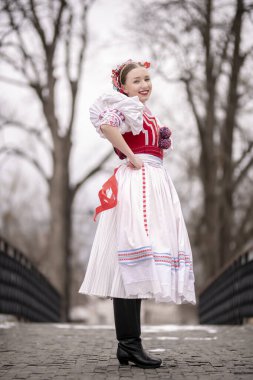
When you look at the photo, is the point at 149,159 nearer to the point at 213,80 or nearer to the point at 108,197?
the point at 108,197

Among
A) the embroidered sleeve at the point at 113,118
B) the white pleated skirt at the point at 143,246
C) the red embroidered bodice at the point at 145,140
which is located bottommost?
the white pleated skirt at the point at 143,246

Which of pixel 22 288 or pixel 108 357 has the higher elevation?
pixel 22 288

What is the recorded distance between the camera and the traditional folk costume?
4578 mm

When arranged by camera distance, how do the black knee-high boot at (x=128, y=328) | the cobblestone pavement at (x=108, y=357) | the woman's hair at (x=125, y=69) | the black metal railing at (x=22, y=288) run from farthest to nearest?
the black metal railing at (x=22, y=288)
the woman's hair at (x=125, y=69)
the black knee-high boot at (x=128, y=328)
the cobblestone pavement at (x=108, y=357)

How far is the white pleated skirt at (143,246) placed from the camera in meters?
4.57

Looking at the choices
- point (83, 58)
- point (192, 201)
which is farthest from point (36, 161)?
point (192, 201)

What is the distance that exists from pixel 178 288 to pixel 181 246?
0.89ft

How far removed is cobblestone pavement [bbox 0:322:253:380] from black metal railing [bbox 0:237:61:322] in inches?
65.5

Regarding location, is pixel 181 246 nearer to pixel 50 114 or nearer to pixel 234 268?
pixel 234 268

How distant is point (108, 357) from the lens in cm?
529

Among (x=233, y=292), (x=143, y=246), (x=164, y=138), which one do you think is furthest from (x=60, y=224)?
(x=143, y=246)

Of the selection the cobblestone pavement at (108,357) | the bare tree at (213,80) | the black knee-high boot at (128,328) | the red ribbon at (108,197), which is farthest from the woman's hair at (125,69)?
the bare tree at (213,80)

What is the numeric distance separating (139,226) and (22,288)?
6400 millimetres

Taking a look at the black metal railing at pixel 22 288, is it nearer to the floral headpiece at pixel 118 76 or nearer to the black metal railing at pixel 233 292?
the black metal railing at pixel 233 292
